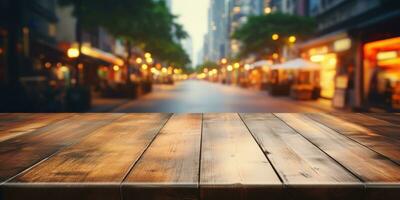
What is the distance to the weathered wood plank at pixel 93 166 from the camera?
57.8 inches

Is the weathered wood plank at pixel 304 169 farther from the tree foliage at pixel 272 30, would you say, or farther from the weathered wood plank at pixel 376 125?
the tree foliage at pixel 272 30

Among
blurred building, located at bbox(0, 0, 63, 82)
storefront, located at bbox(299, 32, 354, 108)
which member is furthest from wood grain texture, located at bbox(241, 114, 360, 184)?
storefront, located at bbox(299, 32, 354, 108)

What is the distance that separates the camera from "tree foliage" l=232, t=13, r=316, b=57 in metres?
35.5

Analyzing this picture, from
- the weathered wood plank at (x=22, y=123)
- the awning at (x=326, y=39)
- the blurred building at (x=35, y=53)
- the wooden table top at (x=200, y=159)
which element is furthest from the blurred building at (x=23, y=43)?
the awning at (x=326, y=39)

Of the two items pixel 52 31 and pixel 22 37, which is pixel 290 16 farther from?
pixel 22 37

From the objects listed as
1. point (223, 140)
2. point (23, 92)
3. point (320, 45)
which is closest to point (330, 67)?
point (320, 45)

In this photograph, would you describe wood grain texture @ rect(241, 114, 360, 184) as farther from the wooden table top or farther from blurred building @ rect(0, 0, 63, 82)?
blurred building @ rect(0, 0, 63, 82)

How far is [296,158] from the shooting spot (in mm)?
1929

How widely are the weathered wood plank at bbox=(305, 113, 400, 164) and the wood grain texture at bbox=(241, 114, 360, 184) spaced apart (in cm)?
31

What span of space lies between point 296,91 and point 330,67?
20.3ft

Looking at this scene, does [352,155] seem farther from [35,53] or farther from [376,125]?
[35,53]

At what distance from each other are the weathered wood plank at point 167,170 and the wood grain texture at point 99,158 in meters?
0.06
